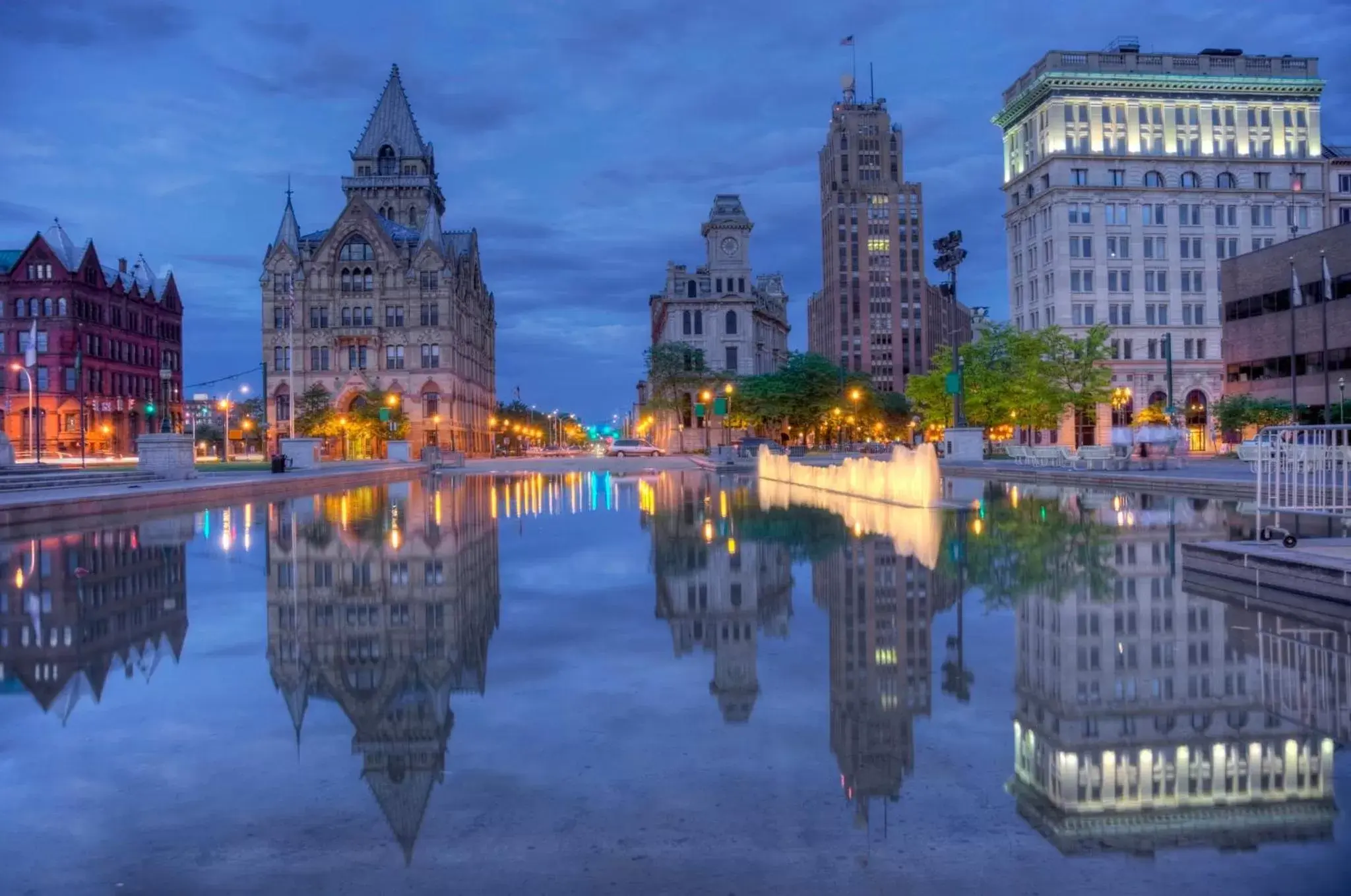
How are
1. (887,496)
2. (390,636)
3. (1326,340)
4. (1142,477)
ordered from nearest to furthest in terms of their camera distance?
1. (390,636)
2. (887,496)
3. (1142,477)
4. (1326,340)

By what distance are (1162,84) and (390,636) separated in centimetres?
10708

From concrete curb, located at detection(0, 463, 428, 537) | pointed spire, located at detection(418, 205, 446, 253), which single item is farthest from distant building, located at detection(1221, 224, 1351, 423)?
pointed spire, located at detection(418, 205, 446, 253)

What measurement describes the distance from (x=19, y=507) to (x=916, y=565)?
20.0 meters

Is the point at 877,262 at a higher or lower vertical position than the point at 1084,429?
higher

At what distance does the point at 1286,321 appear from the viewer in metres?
75.8

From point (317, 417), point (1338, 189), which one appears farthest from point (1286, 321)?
point (317, 417)

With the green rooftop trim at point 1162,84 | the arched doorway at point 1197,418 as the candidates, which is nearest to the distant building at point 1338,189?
the green rooftop trim at point 1162,84

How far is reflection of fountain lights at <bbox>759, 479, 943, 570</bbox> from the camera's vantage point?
16.2 metres

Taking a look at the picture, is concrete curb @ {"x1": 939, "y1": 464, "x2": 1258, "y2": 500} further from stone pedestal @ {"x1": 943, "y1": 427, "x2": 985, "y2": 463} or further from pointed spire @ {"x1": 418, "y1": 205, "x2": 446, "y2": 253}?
pointed spire @ {"x1": 418, "y1": 205, "x2": 446, "y2": 253}

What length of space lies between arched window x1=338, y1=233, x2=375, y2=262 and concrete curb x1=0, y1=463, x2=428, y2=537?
52075 millimetres

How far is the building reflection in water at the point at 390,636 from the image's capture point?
5.96 meters

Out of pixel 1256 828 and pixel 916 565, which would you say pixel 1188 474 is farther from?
pixel 1256 828

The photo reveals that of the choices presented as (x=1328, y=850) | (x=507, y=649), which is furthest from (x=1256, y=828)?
(x=507, y=649)

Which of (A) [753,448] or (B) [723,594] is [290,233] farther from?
(B) [723,594]
